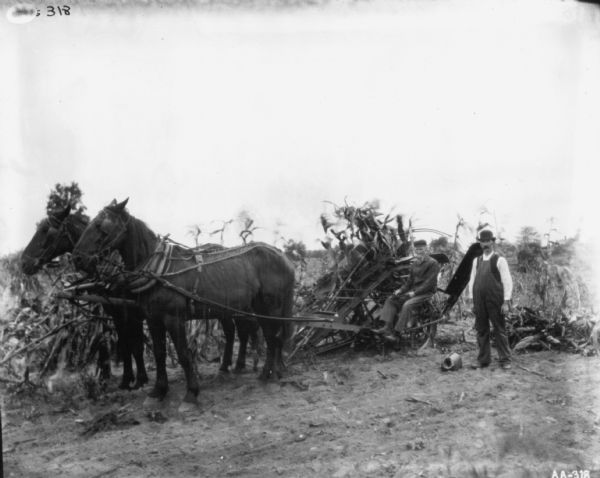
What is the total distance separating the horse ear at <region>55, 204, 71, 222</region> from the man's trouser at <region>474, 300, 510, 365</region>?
471cm

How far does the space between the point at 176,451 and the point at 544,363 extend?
4227mm

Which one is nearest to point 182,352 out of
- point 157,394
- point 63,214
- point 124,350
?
point 157,394

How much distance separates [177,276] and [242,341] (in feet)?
5.84

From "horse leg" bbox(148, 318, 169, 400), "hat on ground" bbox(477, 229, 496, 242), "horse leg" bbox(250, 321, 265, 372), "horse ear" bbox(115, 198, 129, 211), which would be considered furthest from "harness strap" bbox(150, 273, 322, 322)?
"hat on ground" bbox(477, 229, 496, 242)

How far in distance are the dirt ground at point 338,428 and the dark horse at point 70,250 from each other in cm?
42

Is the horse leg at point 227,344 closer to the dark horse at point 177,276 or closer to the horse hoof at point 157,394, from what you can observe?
the dark horse at point 177,276

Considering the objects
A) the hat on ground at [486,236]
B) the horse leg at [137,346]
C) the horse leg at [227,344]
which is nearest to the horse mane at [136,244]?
the horse leg at [137,346]

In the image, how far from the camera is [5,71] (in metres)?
4.57

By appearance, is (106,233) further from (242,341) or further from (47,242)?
(242,341)

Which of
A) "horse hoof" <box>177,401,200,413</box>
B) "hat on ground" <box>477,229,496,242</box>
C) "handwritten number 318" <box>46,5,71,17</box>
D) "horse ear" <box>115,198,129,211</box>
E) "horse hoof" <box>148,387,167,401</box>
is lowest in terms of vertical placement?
"horse hoof" <box>177,401,200,413</box>

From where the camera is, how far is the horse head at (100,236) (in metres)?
5.27

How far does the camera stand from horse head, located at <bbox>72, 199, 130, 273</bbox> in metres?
5.27

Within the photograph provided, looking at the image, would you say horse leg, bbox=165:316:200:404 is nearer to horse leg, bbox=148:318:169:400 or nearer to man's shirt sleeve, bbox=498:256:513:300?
horse leg, bbox=148:318:169:400

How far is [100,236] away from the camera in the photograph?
5.32 meters
